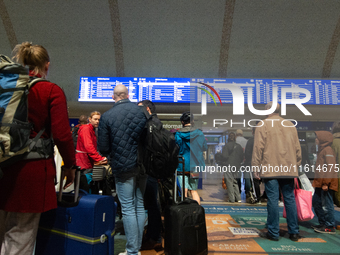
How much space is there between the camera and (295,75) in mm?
5797

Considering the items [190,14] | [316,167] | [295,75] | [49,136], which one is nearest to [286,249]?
[316,167]

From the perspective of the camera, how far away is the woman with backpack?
1.26 m

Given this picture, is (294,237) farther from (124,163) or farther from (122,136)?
(122,136)

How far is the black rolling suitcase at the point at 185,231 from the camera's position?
6.93ft

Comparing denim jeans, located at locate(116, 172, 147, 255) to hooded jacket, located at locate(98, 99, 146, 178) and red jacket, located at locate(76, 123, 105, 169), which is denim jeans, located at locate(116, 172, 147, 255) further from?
red jacket, located at locate(76, 123, 105, 169)

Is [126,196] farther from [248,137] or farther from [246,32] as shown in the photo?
[246,32]

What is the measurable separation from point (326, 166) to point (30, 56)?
4.05 meters

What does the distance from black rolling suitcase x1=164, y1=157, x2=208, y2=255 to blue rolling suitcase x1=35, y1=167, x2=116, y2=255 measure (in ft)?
2.24

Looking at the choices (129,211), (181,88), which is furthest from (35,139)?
(181,88)

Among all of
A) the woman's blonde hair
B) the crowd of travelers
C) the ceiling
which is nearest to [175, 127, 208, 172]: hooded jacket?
the crowd of travelers

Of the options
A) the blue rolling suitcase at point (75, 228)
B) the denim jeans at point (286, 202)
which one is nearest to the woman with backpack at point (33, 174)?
the blue rolling suitcase at point (75, 228)

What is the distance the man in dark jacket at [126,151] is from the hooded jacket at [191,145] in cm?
123

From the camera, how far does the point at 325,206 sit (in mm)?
3529

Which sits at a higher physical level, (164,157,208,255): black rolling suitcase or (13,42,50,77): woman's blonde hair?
(13,42,50,77): woman's blonde hair
